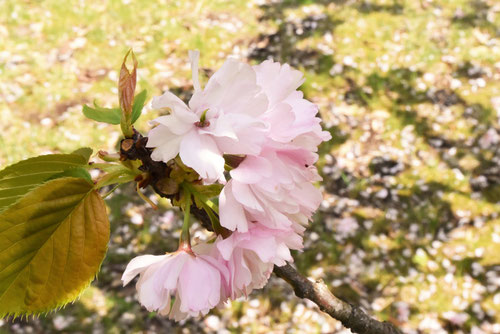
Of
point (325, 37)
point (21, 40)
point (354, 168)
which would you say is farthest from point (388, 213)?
point (21, 40)

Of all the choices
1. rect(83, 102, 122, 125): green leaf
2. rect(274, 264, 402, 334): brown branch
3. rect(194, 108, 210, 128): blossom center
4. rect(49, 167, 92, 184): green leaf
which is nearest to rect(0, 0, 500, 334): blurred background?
rect(274, 264, 402, 334): brown branch

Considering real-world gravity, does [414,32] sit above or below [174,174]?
below

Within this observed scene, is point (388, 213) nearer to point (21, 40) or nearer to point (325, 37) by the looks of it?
point (325, 37)

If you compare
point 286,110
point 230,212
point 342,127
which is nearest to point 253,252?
point 230,212

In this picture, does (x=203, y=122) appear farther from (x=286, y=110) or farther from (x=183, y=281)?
(x=183, y=281)

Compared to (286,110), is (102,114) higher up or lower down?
lower down

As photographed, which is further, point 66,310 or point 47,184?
point 66,310
